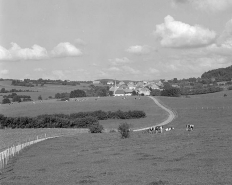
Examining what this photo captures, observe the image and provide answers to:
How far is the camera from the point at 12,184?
2103 cm

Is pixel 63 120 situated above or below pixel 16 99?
below

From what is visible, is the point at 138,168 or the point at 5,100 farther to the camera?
the point at 5,100

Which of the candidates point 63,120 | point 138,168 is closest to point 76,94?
point 63,120

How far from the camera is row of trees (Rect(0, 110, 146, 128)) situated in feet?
339

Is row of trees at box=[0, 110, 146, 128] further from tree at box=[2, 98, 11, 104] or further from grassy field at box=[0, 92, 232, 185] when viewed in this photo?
grassy field at box=[0, 92, 232, 185]

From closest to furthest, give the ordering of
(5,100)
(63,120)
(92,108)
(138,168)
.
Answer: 1. (138,168)
2. (63,120)
3. (92,108)
4. (5,100)

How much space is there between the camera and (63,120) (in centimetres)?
10531

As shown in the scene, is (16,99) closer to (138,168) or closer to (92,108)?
(92,108)

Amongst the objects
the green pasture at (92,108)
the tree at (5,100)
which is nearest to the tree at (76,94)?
the tree at (5,100)

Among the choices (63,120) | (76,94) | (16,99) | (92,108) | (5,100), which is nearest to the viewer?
(63,120)

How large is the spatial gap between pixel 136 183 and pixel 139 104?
11525cm

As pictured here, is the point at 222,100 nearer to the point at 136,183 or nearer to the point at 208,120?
the point at 208,120

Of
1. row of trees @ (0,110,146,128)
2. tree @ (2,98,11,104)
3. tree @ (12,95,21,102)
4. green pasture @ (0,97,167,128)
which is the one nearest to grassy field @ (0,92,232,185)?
row of trees @ (0,110,146,128)

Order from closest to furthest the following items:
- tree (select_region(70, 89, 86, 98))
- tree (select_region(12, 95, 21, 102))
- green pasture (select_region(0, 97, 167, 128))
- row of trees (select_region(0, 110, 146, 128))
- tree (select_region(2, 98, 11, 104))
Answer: row of trees (select_region(0, 110, 146, 128))
green pasture (select_region(0, 97, 167, 128))
tree (select_region(2, 98, 11, 104))
tree (select_region(12, 95, 21, 102))
tree (select_region(70, 89, 86, 98))
